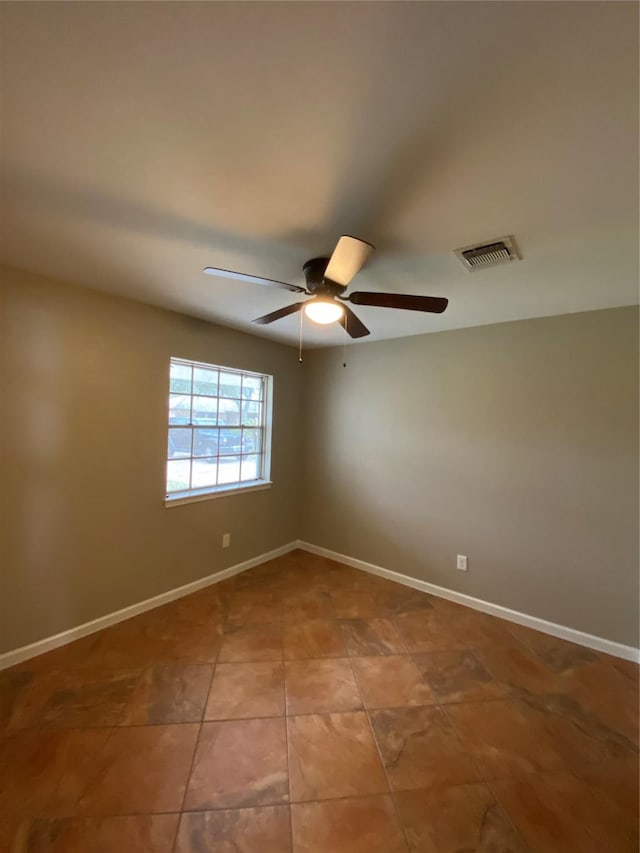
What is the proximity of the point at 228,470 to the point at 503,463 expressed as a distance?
255 centimetres

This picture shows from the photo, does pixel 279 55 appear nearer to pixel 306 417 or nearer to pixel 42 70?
pixel 42 70

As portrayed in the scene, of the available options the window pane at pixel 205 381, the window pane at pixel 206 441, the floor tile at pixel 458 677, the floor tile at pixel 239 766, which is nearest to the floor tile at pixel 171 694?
the floor tile at pixel 239 766

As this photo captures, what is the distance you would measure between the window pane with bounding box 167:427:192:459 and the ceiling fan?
1.56 meters

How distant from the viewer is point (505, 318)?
9.12ft

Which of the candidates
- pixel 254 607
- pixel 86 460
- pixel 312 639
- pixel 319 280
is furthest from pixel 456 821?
pixel 86 460

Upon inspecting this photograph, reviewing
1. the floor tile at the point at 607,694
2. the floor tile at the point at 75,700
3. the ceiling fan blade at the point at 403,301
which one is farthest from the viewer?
the floor tile at the point at 607,694

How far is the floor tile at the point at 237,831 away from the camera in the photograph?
4.11 feet

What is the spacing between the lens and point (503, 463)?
2.87m

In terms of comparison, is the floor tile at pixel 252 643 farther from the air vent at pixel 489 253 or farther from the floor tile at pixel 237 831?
the air vent at pixel 489 253

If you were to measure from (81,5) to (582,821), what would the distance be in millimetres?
3024

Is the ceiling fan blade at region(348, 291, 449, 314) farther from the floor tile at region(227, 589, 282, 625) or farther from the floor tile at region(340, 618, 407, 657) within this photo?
the floor tile at region(227, 589, 282, 625)

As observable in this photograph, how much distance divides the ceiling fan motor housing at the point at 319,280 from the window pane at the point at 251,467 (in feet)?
7.56

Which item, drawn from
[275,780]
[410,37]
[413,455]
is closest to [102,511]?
[275,780]

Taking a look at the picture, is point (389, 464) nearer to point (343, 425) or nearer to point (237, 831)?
point (343, 425)
